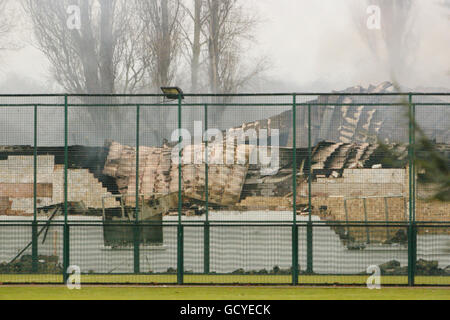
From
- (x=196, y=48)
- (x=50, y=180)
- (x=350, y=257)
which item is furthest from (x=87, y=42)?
(x=350, y=257)

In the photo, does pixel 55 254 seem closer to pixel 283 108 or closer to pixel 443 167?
pixel 283 108

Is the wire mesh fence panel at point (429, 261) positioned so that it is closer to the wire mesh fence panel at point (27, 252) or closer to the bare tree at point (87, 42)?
the wire mesh fence panel at point (27, 252)

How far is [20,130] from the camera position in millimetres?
13367

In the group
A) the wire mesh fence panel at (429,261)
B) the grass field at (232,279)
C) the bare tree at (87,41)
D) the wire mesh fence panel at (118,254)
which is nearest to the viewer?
the wire mesh fence panel at (429,261)

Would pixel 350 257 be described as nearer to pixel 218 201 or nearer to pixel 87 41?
pixel 218 201

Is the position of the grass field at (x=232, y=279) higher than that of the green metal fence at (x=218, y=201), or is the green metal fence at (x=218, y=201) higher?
the green metal fence at (x=218, y=201)

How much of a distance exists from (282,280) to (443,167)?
9.22 meters

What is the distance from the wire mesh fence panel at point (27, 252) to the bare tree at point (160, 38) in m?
12.4

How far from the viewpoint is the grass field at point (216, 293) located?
1004cm

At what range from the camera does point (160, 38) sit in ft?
79.9

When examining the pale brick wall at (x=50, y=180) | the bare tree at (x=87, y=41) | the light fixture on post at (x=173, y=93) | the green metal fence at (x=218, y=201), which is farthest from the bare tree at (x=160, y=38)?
the light fixture on post at (x=173, y=93)

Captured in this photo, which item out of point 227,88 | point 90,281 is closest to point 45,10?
point 227,88

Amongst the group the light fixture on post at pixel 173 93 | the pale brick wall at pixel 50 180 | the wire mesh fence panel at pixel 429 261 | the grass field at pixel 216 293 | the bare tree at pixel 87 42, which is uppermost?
the bare tree at pixel 87 42

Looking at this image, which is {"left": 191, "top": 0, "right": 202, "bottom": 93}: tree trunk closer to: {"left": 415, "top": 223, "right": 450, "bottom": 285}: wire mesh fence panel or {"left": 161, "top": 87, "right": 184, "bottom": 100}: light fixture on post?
{"left": 161, "top": 87, "right": 184, "bottom": 100}: light fixture on post
